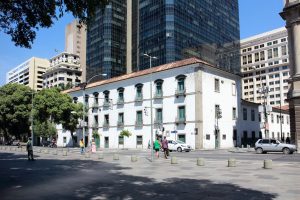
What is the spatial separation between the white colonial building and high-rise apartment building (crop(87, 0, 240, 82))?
42640 millimetres

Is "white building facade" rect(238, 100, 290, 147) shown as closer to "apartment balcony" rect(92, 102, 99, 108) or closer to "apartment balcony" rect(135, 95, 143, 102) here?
"apartment balcony" rect(135, 95, 143, 102)

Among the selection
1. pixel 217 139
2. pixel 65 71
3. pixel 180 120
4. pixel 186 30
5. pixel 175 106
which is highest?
pixel 186 30

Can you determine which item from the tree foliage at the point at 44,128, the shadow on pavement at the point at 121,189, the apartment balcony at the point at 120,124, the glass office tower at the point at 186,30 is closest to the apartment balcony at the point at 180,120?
the apartment balcony at the point at 120,124

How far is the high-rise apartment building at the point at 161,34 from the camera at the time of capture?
9212 centimetres

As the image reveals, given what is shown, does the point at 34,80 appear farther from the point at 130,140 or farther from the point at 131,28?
the point at 130,140

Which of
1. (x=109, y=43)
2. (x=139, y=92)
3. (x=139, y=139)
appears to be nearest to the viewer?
(x=139, y=139)

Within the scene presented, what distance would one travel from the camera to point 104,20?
112m

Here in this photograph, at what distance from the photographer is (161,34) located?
92500mm

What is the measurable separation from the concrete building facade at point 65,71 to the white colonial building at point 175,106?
3442 inches

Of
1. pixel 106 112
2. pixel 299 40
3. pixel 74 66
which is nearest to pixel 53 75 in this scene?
pixel 74 66

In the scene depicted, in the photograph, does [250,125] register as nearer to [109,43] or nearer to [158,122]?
[158,122]

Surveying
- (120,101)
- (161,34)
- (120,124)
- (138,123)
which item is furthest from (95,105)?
(161,34)

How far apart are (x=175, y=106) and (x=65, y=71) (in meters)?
102

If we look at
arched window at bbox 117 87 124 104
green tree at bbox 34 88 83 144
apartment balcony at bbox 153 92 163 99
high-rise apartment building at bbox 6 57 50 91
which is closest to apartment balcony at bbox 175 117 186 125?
apartment balcony at bbox 153 92 163 99
